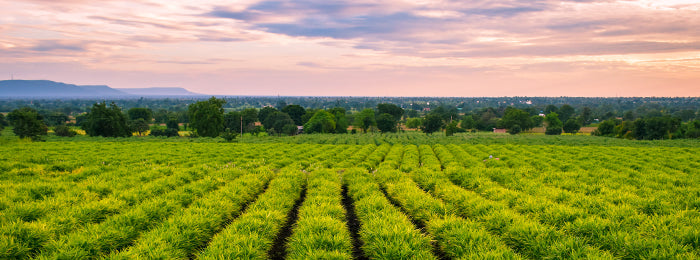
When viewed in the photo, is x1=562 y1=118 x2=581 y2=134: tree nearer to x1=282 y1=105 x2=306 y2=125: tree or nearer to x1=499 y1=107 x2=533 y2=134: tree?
x1=499 y1=107 x2=533 y2=134: tree

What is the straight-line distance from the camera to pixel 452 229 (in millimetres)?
7832

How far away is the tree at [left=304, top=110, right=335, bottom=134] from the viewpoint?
89250mm

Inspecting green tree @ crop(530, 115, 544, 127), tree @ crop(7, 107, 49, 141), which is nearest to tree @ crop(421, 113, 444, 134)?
green tree @ crop(530, 115, 544, 127)

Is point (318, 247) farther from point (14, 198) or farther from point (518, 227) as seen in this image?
point (14, 198)

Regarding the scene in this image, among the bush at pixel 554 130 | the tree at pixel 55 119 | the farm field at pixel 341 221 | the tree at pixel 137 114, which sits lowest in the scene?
the bush at pixel 554 130

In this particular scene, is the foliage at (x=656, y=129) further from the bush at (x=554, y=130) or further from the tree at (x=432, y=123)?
the tree at (x=432, y=123)

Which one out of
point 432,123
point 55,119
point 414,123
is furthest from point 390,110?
point 55,119

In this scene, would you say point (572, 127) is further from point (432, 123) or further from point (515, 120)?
point (432, 123)

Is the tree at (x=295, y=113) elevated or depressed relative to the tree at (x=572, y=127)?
elevated

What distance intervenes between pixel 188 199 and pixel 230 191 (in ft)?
4.57

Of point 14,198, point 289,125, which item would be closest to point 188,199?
point 14,198

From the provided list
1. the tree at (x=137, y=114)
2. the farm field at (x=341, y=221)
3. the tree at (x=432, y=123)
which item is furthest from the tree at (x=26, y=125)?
the tree at (x=432, y=123)

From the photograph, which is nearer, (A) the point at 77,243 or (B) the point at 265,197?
(A) the point at 77,243

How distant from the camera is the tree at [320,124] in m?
89.2
